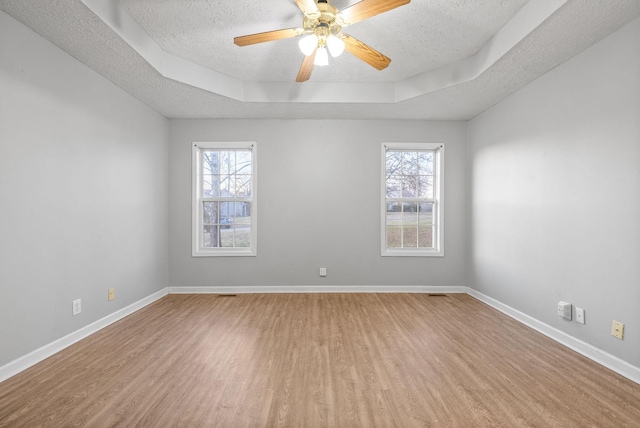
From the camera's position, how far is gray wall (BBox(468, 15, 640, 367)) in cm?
209

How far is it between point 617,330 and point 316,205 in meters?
3.24

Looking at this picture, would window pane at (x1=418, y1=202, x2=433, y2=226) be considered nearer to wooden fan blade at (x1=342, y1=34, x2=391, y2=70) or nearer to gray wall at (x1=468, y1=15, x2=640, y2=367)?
gray wall at (x1=468, y1=15, x2=640, y2=367)

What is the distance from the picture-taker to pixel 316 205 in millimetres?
4285

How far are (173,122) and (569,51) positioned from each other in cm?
455

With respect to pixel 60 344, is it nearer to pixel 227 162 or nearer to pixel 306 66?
pixel 227 162

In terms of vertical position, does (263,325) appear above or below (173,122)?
below

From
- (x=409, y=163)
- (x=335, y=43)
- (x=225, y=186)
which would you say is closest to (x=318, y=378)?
(x=335, y=43)

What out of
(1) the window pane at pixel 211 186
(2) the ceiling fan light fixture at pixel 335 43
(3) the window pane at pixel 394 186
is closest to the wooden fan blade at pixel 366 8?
(2) the ceiling fan light fixture at pixel 335 43

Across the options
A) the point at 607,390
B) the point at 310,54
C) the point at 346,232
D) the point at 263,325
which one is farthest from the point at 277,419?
the point at 346,232

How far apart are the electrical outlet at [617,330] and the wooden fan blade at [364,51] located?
2601mm

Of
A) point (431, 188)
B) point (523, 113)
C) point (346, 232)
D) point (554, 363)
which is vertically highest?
point (523, 113)

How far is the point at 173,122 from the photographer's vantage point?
4.23 metres

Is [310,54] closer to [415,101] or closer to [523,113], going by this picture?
[415,101]

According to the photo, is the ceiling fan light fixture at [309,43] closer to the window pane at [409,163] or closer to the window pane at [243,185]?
the window pane at [243,185]
